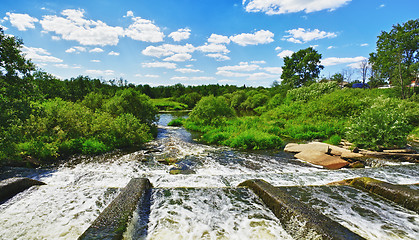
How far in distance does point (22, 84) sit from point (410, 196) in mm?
15885

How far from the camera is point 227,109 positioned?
29.6 meters

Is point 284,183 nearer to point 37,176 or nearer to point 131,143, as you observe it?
point 37,176

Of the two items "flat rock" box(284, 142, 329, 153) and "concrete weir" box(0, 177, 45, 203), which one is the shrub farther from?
"flat rock" box(284, 142, 329, 153)

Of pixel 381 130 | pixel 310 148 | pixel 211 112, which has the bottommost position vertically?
pixel 310 148

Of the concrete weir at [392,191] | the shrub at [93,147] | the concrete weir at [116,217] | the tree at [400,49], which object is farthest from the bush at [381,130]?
the tree at [400,49]

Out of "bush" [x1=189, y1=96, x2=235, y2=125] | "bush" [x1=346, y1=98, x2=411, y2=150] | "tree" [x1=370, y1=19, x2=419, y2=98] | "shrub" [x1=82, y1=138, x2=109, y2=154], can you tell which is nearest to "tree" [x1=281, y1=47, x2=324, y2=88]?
"tree" [x1=370, y1=19, x2=419, y2=98]

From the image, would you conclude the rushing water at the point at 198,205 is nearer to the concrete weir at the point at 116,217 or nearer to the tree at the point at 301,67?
the concrete weir at the point at 116,217

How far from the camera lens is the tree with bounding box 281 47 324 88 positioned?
51625 millimetres

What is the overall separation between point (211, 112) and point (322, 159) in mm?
18189

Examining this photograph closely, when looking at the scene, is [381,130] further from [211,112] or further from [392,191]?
[211,112]

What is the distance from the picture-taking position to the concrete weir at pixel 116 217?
3.84 m

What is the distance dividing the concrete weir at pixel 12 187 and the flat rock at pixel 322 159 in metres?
13.4

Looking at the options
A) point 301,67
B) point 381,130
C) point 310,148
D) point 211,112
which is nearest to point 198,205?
point 310,148

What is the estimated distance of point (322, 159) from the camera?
1119cm
